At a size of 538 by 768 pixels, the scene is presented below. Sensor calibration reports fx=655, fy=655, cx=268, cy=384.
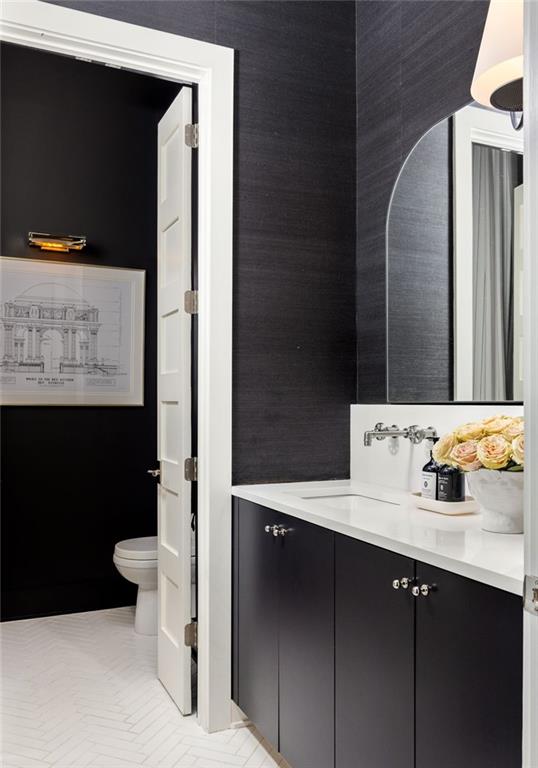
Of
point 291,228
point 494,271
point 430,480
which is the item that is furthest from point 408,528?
point 291,228

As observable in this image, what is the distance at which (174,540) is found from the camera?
2547 millimetres

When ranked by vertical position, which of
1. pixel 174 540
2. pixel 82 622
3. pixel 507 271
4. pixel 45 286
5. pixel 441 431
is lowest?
pixel 82 622

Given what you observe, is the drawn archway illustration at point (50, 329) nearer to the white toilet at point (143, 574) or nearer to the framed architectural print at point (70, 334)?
the framed architectural print at point (70, 334)

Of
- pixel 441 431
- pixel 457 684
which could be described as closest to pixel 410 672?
pixel 457 684

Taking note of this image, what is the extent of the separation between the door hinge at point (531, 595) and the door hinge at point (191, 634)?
170 centimetres

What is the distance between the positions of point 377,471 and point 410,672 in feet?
3.54

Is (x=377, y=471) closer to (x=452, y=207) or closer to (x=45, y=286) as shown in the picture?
(x=452, y=207)

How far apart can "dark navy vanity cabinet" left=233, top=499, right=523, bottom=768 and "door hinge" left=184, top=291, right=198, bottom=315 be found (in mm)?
716

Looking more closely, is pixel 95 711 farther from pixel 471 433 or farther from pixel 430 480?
pixel 471 433

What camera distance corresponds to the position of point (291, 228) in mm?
2447

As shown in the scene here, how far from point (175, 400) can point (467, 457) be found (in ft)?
4.31

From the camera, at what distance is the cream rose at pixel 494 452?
1412mm

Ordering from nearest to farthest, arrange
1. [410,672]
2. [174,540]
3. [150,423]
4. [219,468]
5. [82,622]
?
[410,672]
[219,468]
[174,540]
[82,622]
[150,423]

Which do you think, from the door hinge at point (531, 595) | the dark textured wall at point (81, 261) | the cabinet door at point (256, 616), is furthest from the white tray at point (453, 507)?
the dark textured wall at point (81, 261)
